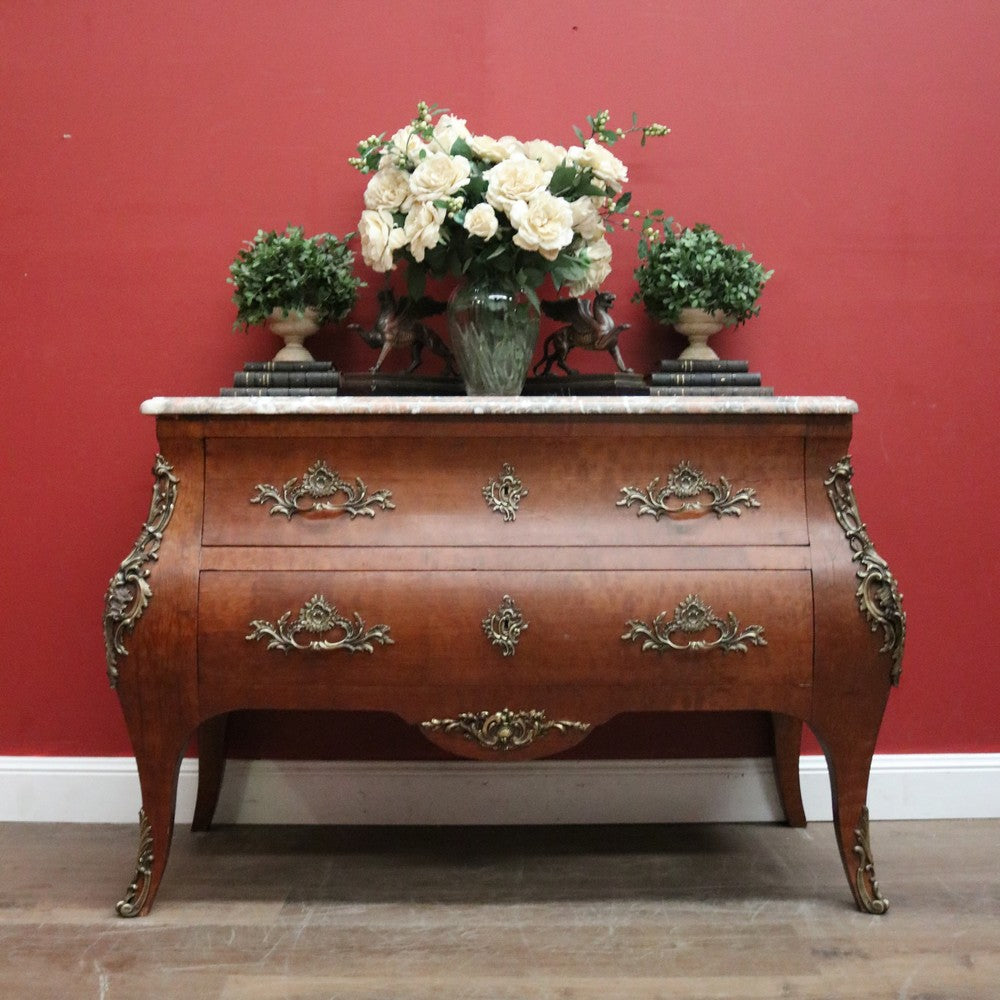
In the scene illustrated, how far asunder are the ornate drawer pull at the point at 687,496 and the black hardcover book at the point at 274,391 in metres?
0.59

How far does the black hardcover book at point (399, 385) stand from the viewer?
195 centimetres

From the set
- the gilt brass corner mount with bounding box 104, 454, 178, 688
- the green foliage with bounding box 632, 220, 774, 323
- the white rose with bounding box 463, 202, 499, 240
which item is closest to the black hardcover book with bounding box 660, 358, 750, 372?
the green foliage with bounding box 632, 220, 774, 323

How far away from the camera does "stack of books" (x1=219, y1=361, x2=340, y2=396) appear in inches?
73.5

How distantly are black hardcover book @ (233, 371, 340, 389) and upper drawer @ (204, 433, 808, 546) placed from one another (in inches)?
9.1

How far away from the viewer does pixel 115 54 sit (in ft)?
6.95

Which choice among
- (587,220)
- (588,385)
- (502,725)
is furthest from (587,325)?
(502,725)

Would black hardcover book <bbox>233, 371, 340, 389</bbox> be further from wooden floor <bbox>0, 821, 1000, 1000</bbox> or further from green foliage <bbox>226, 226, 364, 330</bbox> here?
wooden floor <bbox>0, 821, 1000, 1000</bbox>

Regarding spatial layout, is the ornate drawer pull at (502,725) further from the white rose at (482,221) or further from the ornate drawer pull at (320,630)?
the white rose at (482,221)

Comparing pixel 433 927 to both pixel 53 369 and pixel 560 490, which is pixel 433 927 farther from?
pixel 53 369

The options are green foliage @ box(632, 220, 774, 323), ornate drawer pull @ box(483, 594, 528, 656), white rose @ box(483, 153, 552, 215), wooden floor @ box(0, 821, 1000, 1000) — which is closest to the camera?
wooden floor @ box(0, 821, 1000, 1000)

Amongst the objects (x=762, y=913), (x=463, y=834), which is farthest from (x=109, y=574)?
(x=762, y=913)

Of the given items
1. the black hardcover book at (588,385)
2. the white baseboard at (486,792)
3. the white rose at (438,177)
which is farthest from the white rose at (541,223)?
the white baseboard at (486,792)

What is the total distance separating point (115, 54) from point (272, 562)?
3.93 ft

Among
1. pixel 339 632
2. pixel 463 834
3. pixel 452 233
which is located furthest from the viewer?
pixel 463 834
